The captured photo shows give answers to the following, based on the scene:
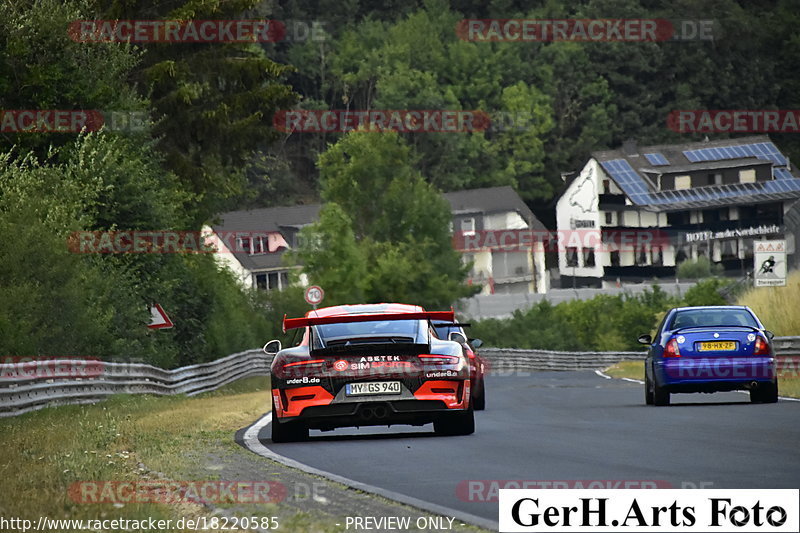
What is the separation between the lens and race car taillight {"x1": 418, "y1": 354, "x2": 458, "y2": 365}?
15805 millimetres

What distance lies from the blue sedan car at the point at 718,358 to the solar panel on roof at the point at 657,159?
10685 centimetres

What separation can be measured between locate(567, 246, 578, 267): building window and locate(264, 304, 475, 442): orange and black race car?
117 metres

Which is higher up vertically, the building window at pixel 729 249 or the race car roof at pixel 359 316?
the building window at pixel 729 249

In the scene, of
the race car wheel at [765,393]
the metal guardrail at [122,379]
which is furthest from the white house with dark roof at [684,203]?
the race car wheel at [765,393]

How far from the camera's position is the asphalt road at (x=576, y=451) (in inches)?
441

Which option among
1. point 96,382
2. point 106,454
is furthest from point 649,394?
point 96,382

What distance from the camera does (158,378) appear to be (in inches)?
1353

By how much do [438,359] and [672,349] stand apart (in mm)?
6494

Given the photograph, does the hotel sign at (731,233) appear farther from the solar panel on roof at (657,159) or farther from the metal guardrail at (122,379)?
the metal guardrail at (122,379)

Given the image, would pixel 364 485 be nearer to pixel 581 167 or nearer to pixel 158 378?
pixel 158 378

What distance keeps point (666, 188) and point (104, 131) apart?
92030 millimetres

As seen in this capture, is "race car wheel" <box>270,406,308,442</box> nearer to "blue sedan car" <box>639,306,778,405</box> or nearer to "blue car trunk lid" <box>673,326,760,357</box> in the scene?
"blue sedan car" <box>639,306,778,405</box>

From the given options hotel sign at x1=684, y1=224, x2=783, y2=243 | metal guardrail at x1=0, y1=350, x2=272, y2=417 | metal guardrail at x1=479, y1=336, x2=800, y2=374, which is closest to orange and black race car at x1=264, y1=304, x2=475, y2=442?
metal guardrail at x1=0, y1=350, x2=272, y2=417
